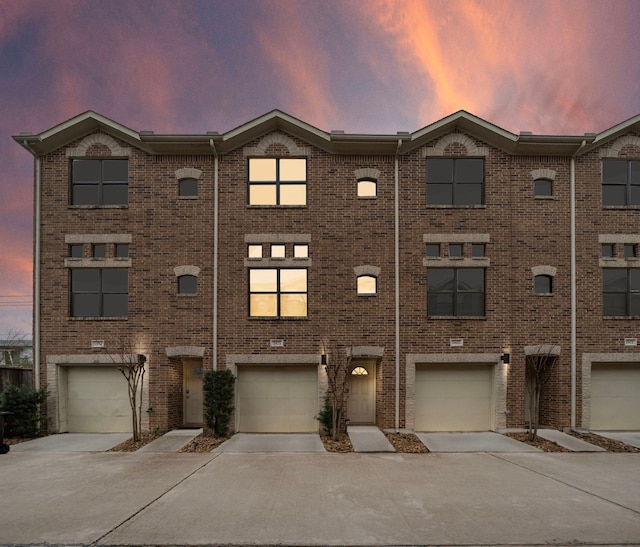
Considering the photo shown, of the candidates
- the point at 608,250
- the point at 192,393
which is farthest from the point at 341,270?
the point at 608,250

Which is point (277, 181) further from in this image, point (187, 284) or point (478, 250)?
point (478, 250)

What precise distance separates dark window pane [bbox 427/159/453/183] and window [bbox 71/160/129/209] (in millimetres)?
11165

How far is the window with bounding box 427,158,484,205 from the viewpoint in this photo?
1516 centimetres

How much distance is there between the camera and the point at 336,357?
1451cm

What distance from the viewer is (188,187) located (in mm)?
15164

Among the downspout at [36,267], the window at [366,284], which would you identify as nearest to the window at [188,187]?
the downspout at [36,267]

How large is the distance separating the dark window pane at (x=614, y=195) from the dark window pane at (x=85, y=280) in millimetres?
18798

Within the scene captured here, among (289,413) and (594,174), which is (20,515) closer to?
(289,413)

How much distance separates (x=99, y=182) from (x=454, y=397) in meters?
15.1

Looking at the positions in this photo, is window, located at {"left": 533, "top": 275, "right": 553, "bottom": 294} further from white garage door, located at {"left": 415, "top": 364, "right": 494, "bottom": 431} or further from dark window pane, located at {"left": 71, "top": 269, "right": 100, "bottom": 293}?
dark window pane, located at {"left": 71, "top": 269, "right": 100, "bottom": 293}

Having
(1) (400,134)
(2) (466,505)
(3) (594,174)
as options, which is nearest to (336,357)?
(2) (466,505)

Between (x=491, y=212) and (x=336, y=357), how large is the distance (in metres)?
7.65

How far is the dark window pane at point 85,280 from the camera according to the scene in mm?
14906

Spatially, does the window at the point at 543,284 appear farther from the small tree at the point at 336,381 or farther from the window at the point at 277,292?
the window at the point at 277,292
